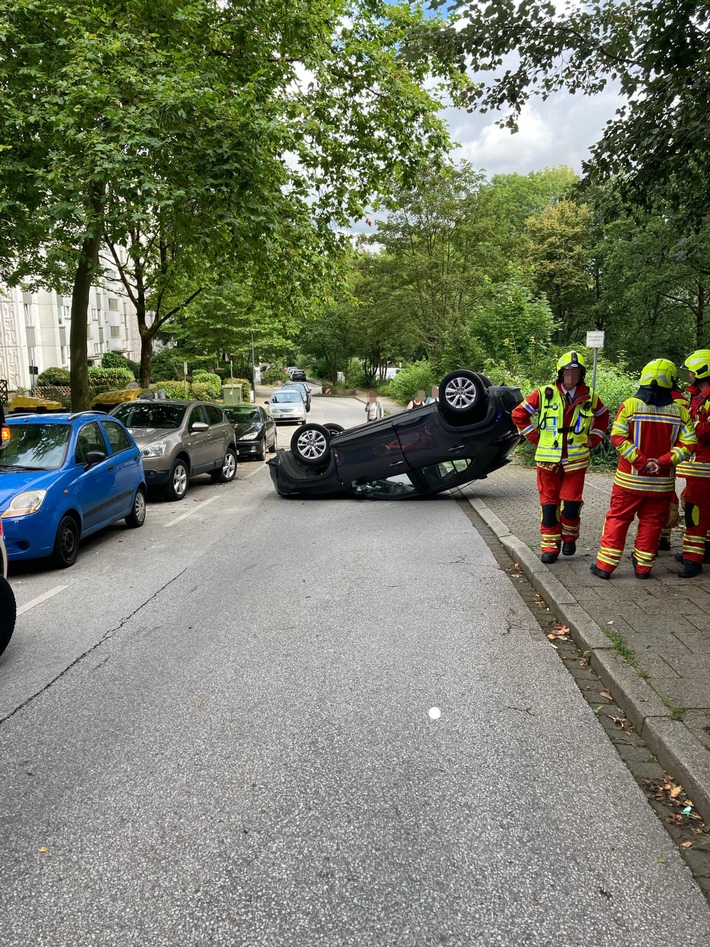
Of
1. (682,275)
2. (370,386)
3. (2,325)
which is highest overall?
(682,275)

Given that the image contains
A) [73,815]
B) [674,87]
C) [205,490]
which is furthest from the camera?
[205,490]

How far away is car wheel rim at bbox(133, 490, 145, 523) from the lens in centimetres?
1031

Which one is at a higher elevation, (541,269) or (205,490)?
(541,269)

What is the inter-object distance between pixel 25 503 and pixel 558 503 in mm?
5293

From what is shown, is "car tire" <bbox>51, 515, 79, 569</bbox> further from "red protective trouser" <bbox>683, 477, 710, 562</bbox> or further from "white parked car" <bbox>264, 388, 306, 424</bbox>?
"white parked car" <bbox>264, 388, 306, 424</bbox>

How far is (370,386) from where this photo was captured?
2697 inches

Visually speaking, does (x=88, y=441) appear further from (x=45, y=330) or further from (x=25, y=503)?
(x=45, y=330)

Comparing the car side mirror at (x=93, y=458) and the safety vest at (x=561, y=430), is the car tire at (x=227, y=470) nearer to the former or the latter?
the car side mirror at (x=93, y=458)

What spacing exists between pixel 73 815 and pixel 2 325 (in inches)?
1709

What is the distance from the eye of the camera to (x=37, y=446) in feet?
28.4

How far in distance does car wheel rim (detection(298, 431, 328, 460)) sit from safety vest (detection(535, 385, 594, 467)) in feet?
17.6

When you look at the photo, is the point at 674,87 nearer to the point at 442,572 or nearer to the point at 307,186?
the point at 442,572

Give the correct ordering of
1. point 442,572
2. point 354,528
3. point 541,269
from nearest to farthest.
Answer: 1. point 442,572
2. point 354,528
3. point 541,269

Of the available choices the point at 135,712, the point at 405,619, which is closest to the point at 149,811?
the point at 135,712
